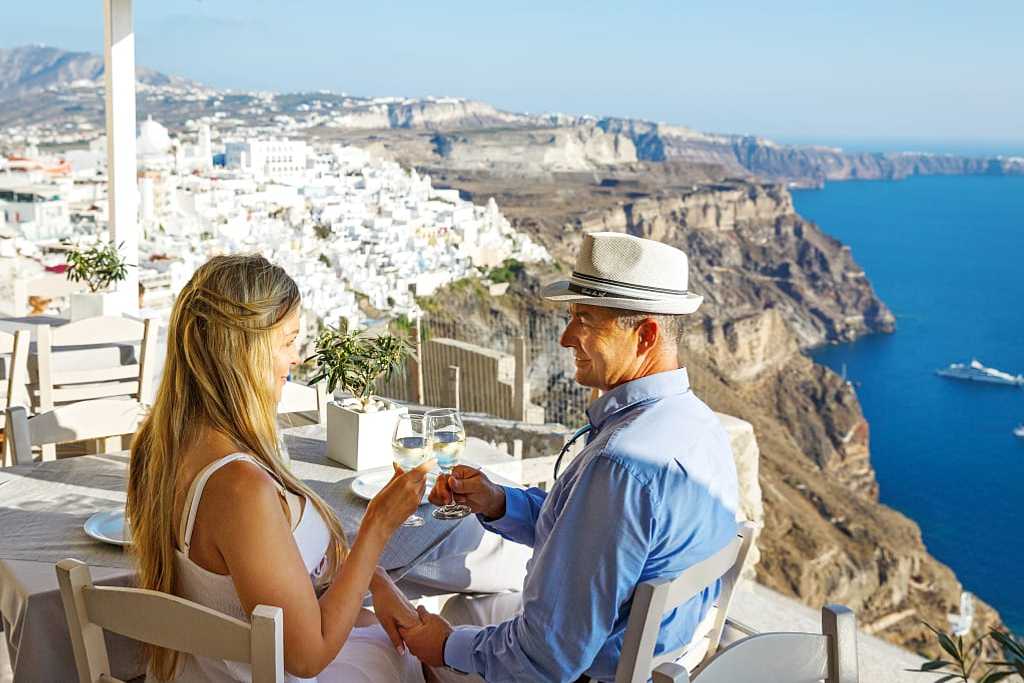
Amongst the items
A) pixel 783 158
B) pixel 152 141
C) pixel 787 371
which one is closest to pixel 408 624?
pixel 152 141

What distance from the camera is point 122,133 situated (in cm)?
419

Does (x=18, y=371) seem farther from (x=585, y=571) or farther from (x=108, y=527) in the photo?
(x=585, y=571)

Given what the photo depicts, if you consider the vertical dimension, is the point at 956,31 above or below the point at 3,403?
above

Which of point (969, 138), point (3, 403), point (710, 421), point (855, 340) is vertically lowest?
point (855, 340)

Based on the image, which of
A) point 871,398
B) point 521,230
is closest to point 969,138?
point 871,398

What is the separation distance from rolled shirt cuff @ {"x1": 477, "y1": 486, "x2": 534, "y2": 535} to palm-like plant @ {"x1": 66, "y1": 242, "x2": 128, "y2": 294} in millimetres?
2740

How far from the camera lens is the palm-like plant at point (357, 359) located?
176cm

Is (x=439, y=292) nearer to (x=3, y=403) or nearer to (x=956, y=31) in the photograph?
(x=3, y=403)

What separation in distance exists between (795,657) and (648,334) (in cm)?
45

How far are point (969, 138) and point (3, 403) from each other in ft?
470

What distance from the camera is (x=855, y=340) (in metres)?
62.4

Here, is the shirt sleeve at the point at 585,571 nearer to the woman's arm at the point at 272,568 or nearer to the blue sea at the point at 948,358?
the woman's arm at the point at 272,568

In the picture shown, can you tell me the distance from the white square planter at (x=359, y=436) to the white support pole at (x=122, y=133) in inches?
90.0

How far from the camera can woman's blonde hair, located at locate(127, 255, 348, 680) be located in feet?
3.66
